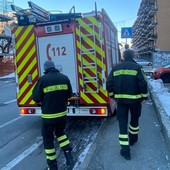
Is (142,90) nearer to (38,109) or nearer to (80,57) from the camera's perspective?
(80,57)

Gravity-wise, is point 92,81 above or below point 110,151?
above

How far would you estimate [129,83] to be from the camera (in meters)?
5.50

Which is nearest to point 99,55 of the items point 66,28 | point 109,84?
point 66,28

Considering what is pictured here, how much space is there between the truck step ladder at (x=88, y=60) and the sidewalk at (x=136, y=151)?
1.16m

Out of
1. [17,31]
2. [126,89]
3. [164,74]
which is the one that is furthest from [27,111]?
[164,74]

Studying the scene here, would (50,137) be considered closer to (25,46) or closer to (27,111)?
(27,111)

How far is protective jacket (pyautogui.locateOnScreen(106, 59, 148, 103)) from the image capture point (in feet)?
18.0

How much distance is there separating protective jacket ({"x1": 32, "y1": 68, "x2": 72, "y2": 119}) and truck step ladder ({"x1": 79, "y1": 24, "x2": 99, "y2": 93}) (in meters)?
2.14

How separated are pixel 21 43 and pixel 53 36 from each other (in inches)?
34.0

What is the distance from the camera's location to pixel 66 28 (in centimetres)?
715

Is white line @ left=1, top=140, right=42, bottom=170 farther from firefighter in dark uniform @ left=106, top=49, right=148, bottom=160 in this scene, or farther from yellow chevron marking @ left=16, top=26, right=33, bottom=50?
yellow chevron marking @ left=16, top=26, right=33, bottom=50

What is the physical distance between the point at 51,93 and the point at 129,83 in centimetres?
149

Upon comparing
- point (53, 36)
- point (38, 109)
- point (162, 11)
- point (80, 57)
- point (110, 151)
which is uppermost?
point (162, 11)

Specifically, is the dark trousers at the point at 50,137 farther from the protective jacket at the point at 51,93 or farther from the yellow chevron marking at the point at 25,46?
the yellow chevron marking at the point at 25,46
